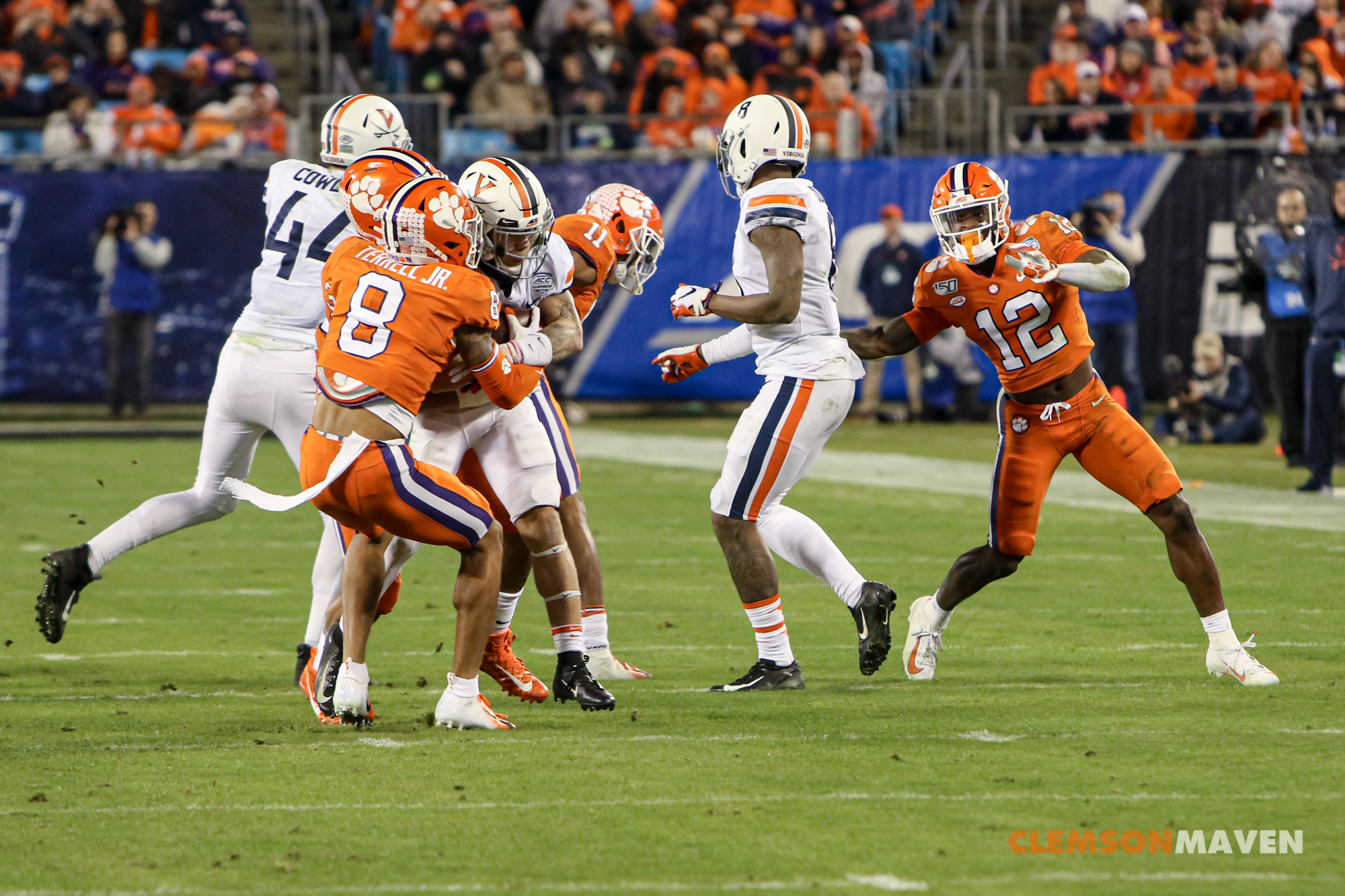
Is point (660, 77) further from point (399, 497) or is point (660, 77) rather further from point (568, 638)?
point (399, 497)

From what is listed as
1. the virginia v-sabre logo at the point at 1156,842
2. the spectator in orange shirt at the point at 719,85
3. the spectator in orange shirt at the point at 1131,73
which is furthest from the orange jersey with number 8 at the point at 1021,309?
the spectator in orange shirt at the point at 1131,73

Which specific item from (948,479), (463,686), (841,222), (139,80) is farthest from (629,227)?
(139,80)

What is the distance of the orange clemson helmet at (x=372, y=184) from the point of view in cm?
538

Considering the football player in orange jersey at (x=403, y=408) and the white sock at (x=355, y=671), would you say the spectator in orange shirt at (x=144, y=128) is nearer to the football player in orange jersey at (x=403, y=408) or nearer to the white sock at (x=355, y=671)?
the football player in orange jersey at (x=403, y=408)

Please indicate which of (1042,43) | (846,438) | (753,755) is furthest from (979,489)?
(1042,43)

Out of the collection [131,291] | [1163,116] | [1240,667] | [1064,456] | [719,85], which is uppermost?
[719,85]

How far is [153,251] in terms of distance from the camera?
16.8 meters

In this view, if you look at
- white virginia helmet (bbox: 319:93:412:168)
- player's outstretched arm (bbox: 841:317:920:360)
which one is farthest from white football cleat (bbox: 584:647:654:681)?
white virginia helmet (bbox: 319:93:412:168)

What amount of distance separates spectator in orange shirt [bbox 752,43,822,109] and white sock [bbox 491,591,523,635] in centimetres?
1220

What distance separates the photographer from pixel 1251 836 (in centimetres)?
393

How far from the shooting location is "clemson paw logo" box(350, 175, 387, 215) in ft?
17.6

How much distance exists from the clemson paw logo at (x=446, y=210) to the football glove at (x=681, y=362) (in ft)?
3.48

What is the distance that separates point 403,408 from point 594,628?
1374 mm

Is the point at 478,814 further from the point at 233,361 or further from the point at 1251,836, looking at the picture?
the point at 233,361
